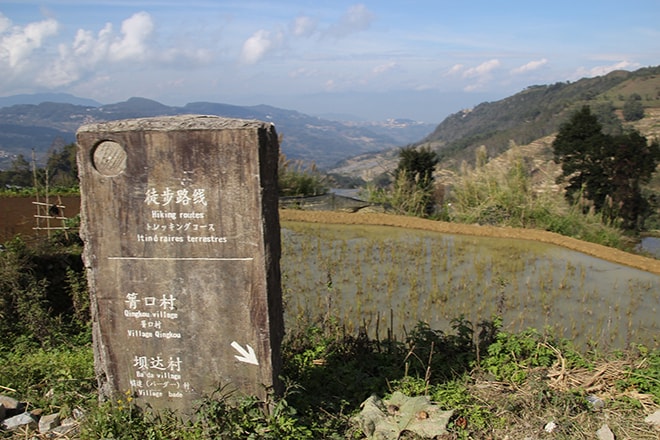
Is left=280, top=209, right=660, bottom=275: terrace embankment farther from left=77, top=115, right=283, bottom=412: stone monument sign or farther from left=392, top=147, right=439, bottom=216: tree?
left=77, top=115, right=283, bottom=412: stone monument sign

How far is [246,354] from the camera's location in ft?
9.43

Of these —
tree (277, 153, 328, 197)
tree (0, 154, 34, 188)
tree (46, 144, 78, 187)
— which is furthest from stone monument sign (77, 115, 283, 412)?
tree (0, 154, 34, 188)

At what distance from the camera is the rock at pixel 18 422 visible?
297 centimetres

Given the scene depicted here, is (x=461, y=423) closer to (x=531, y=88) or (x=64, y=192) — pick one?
(x=64, y=192)

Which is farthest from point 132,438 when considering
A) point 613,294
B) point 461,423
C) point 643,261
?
point 643,261

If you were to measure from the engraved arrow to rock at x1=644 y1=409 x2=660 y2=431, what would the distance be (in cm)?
217

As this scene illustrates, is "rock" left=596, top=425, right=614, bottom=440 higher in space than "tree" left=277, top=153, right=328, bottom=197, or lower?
lower

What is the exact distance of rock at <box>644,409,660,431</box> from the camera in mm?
2981

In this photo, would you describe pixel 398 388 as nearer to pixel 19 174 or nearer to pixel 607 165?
pixel 607 165

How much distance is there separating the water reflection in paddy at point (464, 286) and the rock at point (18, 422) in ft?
6.67

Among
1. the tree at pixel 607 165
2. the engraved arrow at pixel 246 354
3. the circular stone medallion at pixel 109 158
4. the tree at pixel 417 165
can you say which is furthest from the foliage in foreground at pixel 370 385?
the tree at pixel 417 165

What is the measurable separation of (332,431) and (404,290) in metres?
3.22

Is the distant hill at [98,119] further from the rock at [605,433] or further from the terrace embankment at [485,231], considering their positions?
the rock at [605,433]

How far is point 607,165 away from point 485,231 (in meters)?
5.11
